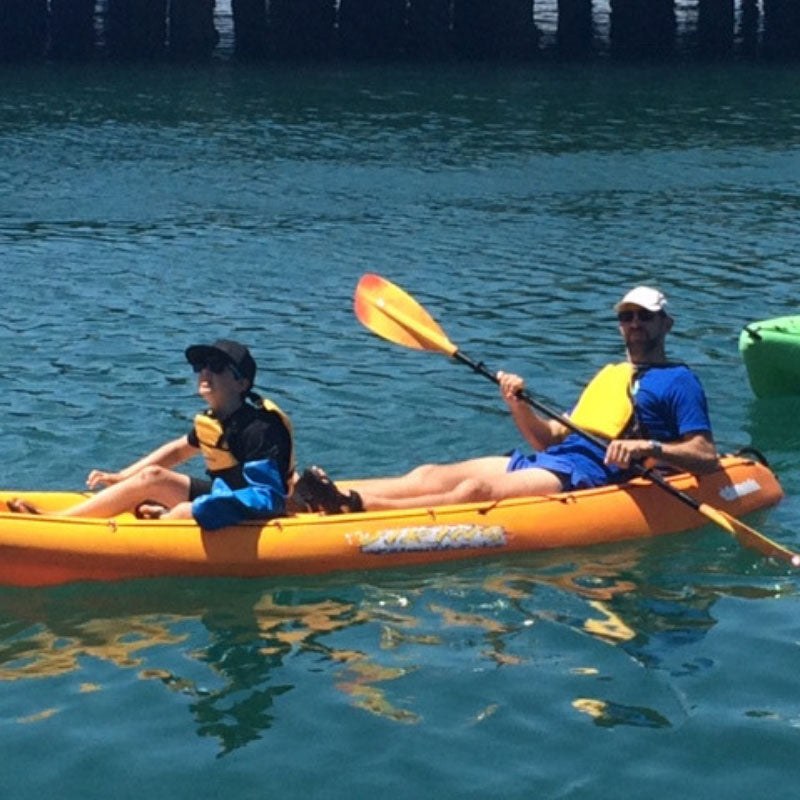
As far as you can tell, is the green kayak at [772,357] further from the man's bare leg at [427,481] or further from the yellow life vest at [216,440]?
the yellow life vest at [216,440]

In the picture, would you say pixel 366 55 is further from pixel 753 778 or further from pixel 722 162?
pixel 753 778

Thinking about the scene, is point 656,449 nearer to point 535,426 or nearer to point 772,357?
point 535,426

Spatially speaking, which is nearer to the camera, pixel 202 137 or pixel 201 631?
pixel 201 631

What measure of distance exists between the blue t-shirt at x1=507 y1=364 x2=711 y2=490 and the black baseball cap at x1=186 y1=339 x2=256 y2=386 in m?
1.73

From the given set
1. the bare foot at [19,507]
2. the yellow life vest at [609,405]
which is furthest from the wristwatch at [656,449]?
the bare foot at [19,507]

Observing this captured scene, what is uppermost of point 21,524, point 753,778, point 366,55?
point 366,55

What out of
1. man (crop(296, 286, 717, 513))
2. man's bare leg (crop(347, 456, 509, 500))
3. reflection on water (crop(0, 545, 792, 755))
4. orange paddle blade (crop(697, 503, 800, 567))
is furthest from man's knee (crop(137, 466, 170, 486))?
orange paddle blade (crop(697, 503, 800, 567))

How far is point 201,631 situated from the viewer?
8.76 m

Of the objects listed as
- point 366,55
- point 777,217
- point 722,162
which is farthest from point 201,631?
point 366,55

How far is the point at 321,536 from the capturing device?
30.2 ft

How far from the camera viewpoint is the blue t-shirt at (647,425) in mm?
9609

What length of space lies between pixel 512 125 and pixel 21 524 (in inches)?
729

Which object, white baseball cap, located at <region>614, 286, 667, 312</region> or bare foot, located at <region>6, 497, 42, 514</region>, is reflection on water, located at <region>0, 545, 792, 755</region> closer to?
bare foot, located at <region>6, 497, 42, 514</region>

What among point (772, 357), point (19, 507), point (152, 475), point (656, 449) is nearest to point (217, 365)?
point (152, 475)
